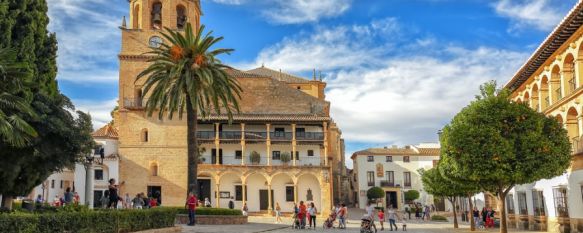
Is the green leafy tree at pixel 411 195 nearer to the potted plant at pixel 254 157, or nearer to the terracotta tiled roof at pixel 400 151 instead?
the terracotta tiled roof at pixel 400 151

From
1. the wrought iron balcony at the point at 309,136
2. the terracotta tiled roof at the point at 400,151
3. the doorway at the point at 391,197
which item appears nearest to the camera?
the wrought iron balcony at the point at 309,136

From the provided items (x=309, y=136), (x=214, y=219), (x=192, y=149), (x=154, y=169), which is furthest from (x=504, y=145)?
(x=154, y=169)

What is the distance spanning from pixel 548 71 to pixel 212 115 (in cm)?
2970

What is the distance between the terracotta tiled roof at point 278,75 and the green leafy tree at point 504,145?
4305cm

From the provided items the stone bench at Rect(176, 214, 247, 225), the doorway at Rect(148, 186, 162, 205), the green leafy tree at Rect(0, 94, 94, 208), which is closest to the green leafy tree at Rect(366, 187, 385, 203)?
the doorway at Rect(148, 186, 162, 205)

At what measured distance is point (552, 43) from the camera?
27859 millimetres

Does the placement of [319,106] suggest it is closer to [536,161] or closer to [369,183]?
[369,183]

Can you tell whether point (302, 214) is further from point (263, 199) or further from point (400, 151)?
point (400, 151)

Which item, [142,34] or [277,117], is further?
[277,117]

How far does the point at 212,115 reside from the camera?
51.6m

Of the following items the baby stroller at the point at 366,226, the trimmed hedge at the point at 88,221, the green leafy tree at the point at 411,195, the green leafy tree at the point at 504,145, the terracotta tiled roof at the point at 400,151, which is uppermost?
the terracotta tiled roof at the point at 400,151

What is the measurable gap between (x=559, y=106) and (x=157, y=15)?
116ft

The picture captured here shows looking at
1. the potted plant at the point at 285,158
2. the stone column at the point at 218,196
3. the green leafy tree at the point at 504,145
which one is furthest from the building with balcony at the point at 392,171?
the green leafy tree at the point at 504,145

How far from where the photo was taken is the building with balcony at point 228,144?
49938 millimetres
